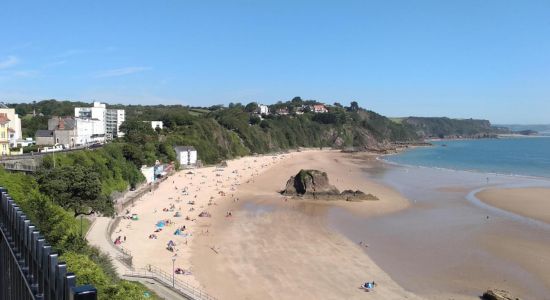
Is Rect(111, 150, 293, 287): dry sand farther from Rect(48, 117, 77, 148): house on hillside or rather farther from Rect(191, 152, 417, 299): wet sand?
Rect(48, 117, 77, 148): house on hillside

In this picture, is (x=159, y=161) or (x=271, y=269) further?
(x=159, y=161)

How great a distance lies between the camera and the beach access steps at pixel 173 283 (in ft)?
76.7

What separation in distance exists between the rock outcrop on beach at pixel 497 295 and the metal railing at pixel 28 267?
24530 mm

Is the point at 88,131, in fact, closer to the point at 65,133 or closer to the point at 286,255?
the point at 65,133

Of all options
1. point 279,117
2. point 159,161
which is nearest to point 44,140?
point 159,161

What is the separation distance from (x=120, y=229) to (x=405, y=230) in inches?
915

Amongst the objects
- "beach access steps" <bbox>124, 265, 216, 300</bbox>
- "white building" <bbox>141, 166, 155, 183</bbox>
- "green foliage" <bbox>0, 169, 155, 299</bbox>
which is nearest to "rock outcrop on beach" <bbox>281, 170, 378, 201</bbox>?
"white building" <bbox>141, 166, 155, 183</bbox>

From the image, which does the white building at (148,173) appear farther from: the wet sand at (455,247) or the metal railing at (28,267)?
the metal railing at (28,267)

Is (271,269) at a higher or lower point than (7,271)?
lower

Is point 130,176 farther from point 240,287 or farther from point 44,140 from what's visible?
point 240,287

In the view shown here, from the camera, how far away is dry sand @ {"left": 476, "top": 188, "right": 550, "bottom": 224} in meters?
46.7

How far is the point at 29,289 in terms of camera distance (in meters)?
3.73

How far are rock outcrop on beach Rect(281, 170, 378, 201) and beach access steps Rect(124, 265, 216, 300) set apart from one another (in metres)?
30.4

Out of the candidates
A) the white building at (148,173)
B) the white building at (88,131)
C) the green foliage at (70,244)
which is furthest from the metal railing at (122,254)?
the white building at (88,131)
